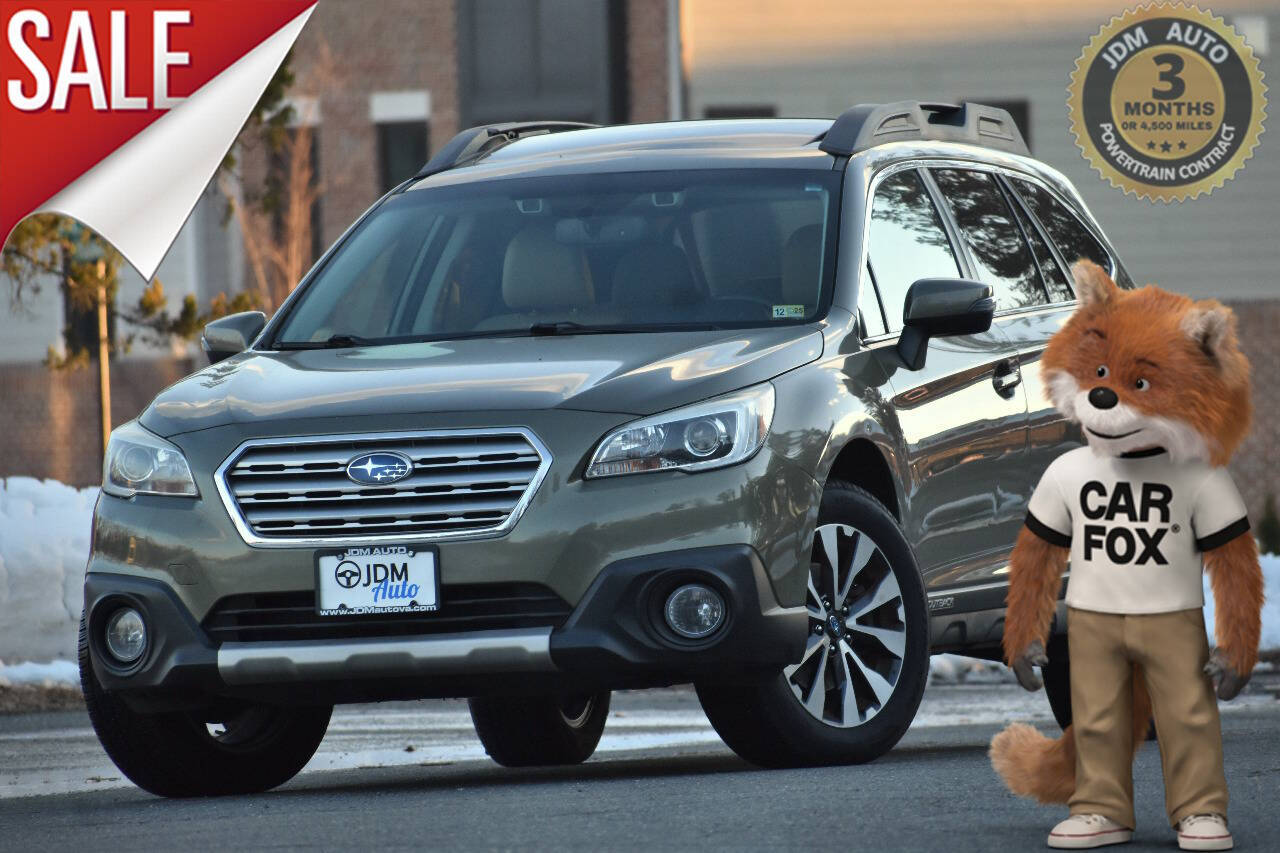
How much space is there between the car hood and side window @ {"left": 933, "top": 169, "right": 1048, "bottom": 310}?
5.29 ft

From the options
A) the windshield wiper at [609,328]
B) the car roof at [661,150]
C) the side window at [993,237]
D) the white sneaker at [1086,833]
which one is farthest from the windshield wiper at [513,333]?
the white sneaker at [1086,833]

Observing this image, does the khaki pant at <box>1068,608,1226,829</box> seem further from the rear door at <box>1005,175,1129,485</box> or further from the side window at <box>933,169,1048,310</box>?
the side window at <box>933,169,1048,310</box>

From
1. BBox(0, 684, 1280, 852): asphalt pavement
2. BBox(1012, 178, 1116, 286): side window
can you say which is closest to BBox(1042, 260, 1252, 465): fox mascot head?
BBox(0, 684, 1280, 852): asphalt pavement

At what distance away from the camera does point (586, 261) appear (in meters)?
8.12

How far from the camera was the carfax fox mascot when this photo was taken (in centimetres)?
536

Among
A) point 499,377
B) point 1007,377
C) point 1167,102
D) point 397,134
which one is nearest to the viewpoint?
point 499,377

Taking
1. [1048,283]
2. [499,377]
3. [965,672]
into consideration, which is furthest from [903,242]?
[965,672]

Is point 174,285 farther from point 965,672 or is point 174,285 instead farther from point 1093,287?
point 1093,287

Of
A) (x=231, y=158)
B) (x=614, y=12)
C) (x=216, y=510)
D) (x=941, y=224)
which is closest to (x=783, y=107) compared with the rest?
(x=614, y=12)

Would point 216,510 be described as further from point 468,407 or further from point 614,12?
point 614,12

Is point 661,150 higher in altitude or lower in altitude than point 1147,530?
higher

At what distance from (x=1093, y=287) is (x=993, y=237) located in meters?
3.58

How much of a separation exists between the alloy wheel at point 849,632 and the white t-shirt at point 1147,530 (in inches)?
69.9

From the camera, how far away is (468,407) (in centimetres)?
693
